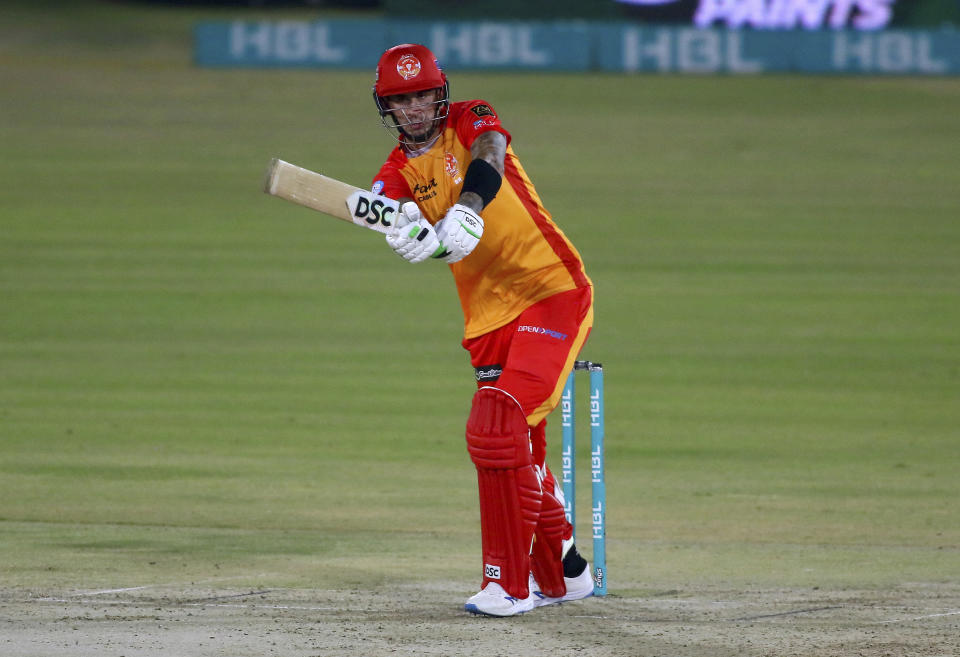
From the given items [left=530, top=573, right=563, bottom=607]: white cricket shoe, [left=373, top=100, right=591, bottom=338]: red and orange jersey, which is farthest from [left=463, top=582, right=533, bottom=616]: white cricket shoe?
[left=373, top=100, right=591, bottom=338]: red and orange jersey

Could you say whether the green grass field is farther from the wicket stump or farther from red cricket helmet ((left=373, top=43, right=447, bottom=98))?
red cricket helmet ((left=373, top=43, right=447, bottom=98))

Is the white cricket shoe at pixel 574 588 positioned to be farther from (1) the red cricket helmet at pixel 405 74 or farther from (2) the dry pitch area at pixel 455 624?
(1) the red cricket helmet at pixel 405 74

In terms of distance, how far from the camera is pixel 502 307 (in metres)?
5.58

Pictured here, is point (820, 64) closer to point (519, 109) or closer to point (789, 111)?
point (789, 111)

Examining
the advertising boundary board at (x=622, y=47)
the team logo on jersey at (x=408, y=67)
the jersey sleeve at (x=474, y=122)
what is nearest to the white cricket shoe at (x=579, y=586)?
the jersey sleeve at (x=474, y=122)

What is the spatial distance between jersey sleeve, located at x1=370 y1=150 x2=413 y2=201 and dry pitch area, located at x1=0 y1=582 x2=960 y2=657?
57.6 inches

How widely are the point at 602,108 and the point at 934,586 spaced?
59.9 feet

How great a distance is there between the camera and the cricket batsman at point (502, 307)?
5.34 m

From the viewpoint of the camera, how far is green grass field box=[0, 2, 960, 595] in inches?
288

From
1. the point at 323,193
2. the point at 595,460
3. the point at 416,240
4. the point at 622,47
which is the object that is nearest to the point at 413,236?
the point at 416,240

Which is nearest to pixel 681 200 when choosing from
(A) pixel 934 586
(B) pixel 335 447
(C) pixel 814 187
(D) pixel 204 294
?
(C) pixel 814 187

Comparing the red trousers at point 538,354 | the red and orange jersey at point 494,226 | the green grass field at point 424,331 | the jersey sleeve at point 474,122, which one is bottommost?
the green grass field at point 424,331

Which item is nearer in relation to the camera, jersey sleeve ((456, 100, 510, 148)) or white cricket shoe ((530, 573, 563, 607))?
jersey sleeve ((456, 100, 510, 148))

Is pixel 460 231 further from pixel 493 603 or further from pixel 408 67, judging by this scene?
pixel 493 603
